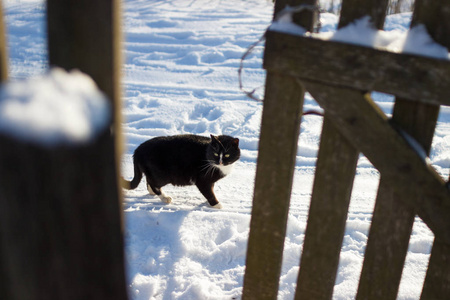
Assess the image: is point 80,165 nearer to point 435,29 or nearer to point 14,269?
point 14,269

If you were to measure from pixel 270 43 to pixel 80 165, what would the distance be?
948 mm

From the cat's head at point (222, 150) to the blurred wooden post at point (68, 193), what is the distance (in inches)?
122

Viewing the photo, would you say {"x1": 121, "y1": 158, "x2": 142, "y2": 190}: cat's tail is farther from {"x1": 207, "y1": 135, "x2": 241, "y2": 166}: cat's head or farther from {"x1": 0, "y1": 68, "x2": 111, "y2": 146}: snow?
{"x1": 0, "y1": 68, "x2": 111, "y2": 146}: snow

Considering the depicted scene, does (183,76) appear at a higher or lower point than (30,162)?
lower

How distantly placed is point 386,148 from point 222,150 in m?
2.52

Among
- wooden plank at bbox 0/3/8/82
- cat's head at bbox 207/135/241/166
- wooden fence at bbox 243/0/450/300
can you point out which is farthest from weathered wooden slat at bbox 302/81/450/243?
cat's head at bbox 207/135/241/166

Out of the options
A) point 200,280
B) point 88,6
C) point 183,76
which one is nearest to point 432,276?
point 200,280

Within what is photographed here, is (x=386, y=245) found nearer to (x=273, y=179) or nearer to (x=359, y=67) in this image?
(x=273, y=179)

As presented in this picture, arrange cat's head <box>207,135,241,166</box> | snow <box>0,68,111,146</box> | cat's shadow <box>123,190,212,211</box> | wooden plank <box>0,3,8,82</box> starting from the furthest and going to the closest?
1. cat's head <box>207,135,241,166</box>
2. cat's shadow <box>123,190,212,211</box>
3. wooden plank <box>0,3,8,82</box>
4. snow <box>0,68,111,146</box>

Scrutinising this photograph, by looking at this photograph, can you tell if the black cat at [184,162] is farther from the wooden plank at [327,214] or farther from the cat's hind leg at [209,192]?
the wooden plank at [327,214]

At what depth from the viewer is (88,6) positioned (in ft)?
2.39

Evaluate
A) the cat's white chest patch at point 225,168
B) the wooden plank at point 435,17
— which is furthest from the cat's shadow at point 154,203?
the wooden plank at point 435,17

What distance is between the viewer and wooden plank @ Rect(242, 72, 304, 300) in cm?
157

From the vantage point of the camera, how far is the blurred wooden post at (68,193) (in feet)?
2.33
